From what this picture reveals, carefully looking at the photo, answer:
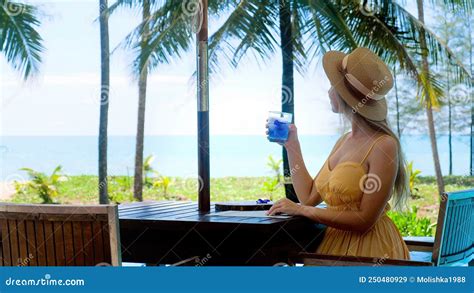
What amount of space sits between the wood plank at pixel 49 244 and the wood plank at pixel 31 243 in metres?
0.04

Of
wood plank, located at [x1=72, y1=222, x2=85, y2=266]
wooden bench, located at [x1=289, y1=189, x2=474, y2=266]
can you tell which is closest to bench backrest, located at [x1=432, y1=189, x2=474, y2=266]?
wooden bench, located at [x1=289, y1=189, x2=474, y2=266]

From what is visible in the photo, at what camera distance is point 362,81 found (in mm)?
2807

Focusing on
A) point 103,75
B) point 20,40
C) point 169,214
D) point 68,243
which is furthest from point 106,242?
point 103,75

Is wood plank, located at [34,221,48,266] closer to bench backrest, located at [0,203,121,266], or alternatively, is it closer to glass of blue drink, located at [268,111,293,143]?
bench backrest, located at [0,203,121,266]

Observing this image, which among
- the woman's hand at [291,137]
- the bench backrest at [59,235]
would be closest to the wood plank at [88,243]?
the bench backrest at [59,235]

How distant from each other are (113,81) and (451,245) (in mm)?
20655

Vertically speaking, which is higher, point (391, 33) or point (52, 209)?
point (391, 33)

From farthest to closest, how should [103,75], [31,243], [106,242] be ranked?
1. [103,75]
2. [31,243]
3. [106,242]

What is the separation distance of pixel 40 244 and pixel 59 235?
85 millimetres

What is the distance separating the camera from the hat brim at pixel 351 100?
2.75 m

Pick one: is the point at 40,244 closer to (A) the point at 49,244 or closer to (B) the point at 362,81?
(A) the point at 49,244

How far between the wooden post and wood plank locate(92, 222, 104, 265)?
0.90 metres

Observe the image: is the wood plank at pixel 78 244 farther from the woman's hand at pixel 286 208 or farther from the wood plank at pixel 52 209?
the woman's hand at pixel 286 208

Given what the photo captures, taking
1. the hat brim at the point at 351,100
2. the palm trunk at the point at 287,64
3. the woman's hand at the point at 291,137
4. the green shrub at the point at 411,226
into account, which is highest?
the palm trunk at the point at 287,64
